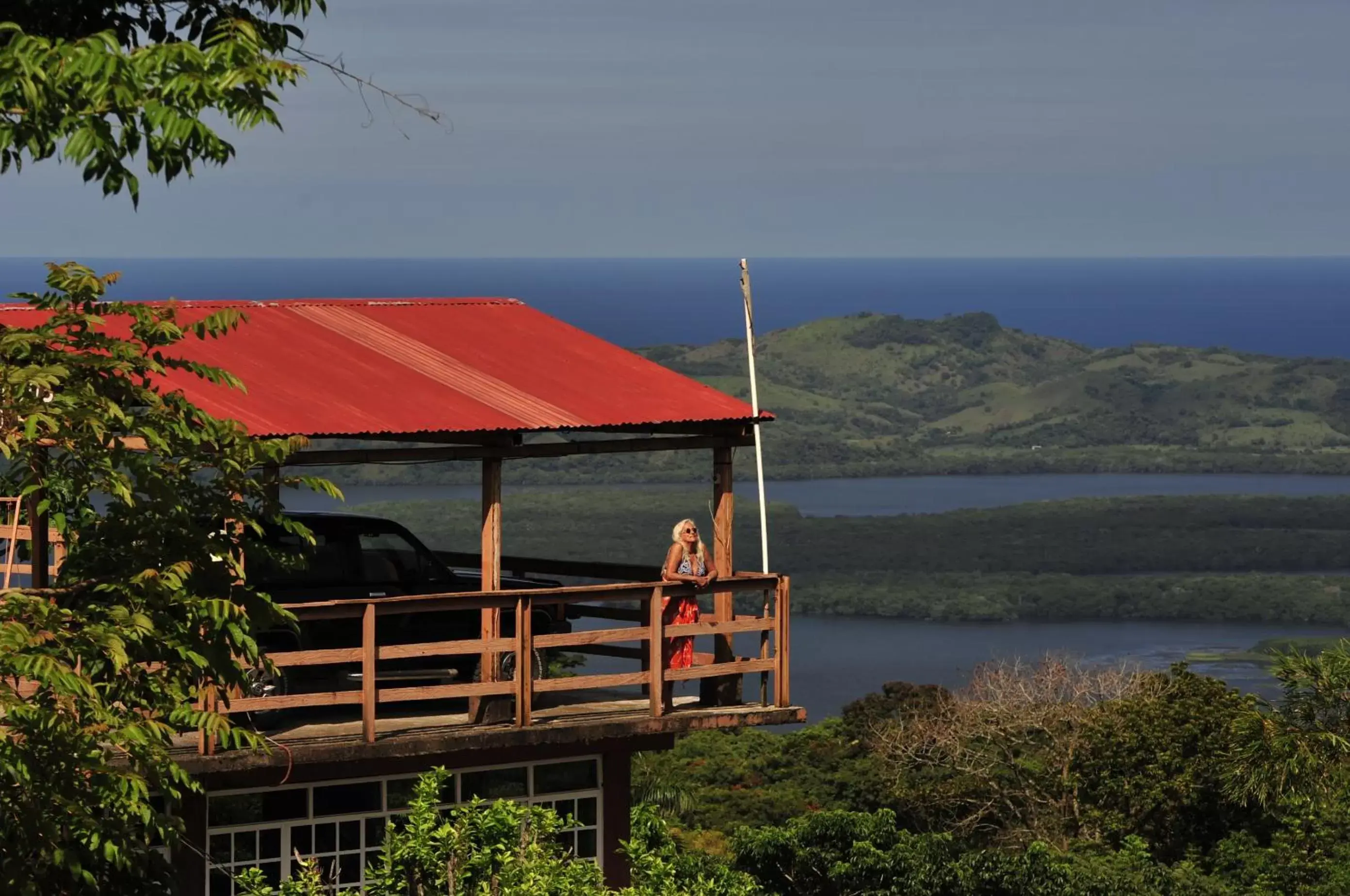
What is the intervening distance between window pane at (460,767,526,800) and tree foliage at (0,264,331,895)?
4.29 m

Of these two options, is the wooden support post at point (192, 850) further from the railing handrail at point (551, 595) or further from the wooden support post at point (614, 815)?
the wooden support post at point (614, 815)

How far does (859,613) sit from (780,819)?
390 feet

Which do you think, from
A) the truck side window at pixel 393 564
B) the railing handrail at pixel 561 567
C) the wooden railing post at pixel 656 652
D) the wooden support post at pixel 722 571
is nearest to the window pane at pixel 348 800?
the truck side window at pixel 393 564

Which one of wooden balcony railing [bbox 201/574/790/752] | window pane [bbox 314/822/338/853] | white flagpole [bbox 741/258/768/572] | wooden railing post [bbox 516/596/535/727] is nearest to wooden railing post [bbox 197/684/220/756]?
wooden balcony railing [bbox 201/574/790/752]

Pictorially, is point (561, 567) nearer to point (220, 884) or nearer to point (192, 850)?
point (220, 884)

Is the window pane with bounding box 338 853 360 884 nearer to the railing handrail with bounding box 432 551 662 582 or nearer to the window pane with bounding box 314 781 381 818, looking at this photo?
the window pane with bounding box 314 781 381 818

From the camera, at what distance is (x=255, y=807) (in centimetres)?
1519

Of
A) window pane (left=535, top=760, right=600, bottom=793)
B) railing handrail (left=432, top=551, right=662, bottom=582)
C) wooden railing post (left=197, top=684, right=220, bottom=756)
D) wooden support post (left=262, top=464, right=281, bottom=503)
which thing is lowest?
window pane (left=535, top=760, right=600, bottom=793)

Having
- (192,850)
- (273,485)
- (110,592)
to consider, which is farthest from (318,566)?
(110,592)

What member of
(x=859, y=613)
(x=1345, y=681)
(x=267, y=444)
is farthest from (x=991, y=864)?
(x=859, y=613)

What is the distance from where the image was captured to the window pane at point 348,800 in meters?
15.5

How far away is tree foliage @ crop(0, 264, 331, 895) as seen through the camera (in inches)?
400

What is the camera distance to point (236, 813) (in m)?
15.2

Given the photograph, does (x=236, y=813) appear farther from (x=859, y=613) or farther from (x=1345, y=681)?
(x=859, y=613)
